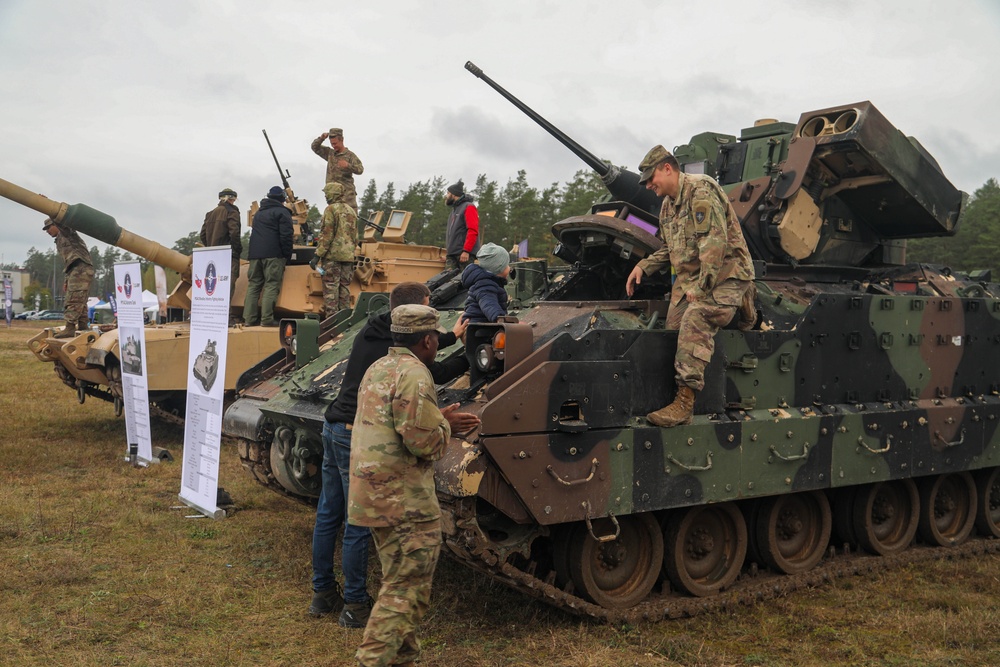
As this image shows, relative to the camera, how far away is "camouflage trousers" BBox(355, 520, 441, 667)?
4203 millimetres

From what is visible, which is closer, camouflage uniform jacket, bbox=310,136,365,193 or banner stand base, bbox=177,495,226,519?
banner stand base, bbox=177,495,226,519

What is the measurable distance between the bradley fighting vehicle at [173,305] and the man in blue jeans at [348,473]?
505 centimetres

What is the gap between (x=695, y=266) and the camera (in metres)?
5.91

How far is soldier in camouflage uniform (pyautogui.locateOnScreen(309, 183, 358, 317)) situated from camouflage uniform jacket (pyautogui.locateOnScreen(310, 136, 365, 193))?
3.67 feet

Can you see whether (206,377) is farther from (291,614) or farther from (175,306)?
(175,306)

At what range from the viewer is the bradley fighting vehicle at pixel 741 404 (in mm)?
5289

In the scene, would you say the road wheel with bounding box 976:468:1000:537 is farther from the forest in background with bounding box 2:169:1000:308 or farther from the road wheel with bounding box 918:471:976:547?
the forest in background with bounding box 2:169:1000:308

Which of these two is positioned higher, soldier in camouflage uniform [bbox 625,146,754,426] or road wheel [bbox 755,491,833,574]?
soldier in camouflage uniform [bbox 625,146,754,426]

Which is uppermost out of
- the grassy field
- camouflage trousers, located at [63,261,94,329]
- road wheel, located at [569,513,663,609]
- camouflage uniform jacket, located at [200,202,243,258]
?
camouflage uniform jacket, located at [200,202,243,258]

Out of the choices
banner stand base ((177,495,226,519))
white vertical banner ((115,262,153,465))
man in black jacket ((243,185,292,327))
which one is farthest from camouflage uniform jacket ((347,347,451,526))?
man in black jacket ((243,185,292,327))

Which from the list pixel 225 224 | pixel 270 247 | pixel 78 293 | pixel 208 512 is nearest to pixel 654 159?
pixel 208 512

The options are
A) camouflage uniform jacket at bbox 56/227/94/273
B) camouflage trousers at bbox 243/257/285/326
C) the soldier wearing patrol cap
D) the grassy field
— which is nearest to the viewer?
the grassy field

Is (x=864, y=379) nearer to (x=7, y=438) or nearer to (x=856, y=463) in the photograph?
(x=856, y=463)

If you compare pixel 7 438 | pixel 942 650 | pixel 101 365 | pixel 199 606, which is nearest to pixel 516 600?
pixel 199 606
